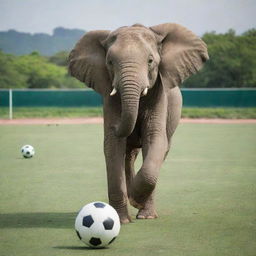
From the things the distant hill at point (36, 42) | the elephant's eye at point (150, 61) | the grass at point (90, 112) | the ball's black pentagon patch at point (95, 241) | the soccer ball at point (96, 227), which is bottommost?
the distant hill at point (36, 42)

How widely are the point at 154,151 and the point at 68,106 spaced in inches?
1200

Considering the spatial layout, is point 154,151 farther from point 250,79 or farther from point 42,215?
point 250,79

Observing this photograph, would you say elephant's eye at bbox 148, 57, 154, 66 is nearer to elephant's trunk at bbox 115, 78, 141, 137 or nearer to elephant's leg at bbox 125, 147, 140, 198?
elephant's trunk at bbox 115, 78, 141, 137

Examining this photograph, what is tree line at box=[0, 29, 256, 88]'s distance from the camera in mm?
55000

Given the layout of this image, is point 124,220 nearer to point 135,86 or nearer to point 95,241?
point 135,86

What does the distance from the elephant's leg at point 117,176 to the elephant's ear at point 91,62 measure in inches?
24.6

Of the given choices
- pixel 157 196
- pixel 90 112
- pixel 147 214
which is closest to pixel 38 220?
pixel 147 214

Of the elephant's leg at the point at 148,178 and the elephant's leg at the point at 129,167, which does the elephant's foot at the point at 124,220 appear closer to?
the elephant's leg at the point at 148,178

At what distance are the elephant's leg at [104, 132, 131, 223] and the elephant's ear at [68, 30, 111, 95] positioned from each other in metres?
0.62

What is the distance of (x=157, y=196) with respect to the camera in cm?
1173

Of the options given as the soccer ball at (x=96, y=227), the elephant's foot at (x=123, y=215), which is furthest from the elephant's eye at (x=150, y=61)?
the soccer ball at (x=96, y=227)

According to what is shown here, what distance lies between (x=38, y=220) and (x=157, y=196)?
8.13 ft

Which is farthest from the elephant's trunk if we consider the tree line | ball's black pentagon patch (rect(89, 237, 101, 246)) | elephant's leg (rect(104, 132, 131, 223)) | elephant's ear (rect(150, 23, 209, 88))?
the tree line

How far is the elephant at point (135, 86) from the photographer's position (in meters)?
9.15
